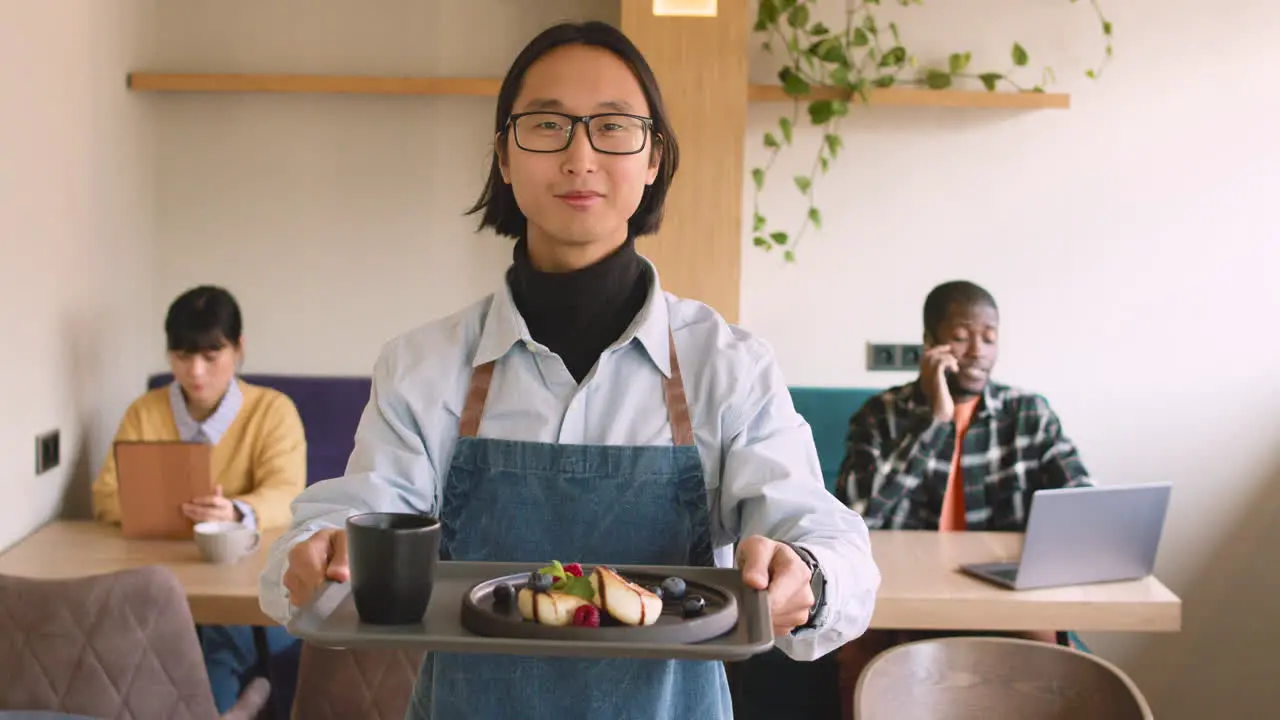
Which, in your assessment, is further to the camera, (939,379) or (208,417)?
(208,417)

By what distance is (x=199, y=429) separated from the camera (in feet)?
10.0

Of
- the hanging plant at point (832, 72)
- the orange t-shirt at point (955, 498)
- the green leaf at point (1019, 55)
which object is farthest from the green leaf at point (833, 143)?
the orange t-shirt at point (955, 498)

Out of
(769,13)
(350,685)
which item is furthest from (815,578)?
(769,13)

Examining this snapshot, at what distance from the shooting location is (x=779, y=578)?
1098mm

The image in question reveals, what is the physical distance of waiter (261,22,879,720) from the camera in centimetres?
124

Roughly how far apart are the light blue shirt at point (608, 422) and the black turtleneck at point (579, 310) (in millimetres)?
28

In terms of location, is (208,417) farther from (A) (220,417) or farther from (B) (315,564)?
(B) (315,564)

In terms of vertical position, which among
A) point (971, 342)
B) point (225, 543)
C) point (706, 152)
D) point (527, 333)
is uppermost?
point (706, 152)

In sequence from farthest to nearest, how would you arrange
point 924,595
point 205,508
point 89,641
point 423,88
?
point 423,88 < point 205,508 < point 924,595 < point 89,641

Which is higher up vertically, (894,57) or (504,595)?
(894,57)

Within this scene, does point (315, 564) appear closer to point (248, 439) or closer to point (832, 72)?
point (248, 439)

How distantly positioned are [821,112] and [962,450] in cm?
106

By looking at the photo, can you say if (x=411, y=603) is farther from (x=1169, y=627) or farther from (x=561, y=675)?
(x=1169, y=627)

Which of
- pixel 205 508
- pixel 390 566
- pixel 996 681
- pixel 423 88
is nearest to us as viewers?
pixel 390 566
